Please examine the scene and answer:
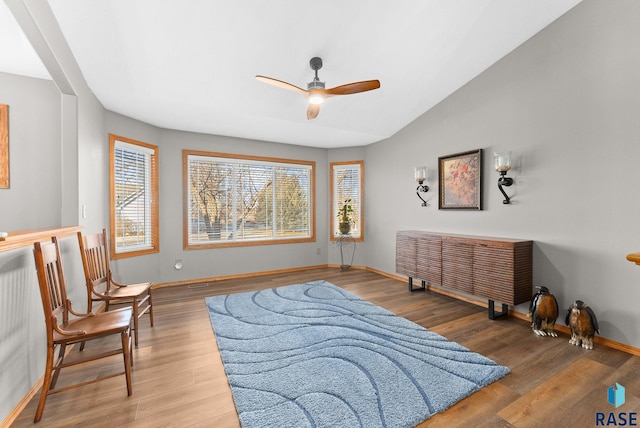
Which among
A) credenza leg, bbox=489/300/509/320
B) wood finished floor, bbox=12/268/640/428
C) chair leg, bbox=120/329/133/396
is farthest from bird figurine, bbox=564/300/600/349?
chair leg, bbox=120/329/133/396

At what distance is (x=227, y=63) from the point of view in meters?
2.86

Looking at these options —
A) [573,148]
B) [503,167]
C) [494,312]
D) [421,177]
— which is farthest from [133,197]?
[573,148]

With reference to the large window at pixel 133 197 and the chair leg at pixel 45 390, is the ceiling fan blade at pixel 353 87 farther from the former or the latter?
the large window at pixel 133 197

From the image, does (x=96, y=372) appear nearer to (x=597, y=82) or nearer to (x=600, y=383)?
(x=600, y=383)

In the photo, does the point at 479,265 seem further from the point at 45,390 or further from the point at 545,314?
the point at 45,390

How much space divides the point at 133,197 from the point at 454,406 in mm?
4515

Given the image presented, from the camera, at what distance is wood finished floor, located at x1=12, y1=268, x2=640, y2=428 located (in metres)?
1.62

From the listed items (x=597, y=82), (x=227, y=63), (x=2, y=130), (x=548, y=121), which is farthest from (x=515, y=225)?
(x=2, y=130)

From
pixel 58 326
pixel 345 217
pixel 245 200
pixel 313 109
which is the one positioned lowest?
pixel 58 326

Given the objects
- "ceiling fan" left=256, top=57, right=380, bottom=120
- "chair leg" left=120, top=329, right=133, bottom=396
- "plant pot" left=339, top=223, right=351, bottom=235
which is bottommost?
"chair leg" left=120, top=329, right=133, bottom=396

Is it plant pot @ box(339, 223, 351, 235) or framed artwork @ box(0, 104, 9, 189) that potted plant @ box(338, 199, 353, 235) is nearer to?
plant pot @ box(339, 223, 351, 235)

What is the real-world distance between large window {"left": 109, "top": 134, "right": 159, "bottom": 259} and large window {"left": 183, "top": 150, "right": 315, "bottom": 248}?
476 millimetres

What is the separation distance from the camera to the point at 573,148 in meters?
2.70
